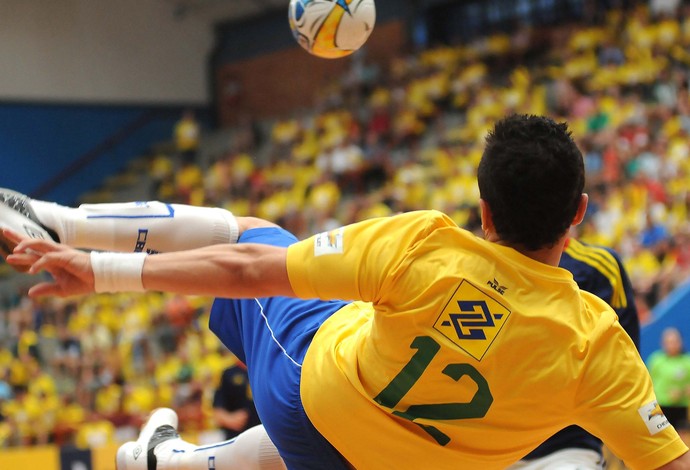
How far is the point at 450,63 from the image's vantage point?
59.8 feet

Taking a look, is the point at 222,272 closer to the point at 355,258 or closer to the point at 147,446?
the point at 355,258

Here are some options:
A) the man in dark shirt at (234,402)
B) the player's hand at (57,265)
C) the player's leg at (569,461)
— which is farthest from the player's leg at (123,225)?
the man in dark shirt at (234,402)

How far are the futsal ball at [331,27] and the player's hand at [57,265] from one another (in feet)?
8.60

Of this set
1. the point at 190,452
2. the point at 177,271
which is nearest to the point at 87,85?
the point at 190,452

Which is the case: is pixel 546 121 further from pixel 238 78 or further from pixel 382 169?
pixel 238 78

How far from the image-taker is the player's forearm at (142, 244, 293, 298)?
2.89 metres

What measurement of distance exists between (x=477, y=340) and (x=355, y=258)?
0.47m

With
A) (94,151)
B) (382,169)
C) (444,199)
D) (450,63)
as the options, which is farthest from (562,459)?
(94,151)

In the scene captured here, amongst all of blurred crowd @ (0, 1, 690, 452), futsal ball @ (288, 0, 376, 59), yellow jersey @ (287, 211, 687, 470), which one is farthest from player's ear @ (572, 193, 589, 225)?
blurred crowd @ (0, 1, 690, 452)

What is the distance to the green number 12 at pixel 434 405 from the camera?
2.97 m

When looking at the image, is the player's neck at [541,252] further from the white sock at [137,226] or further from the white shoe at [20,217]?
the white shoe at [20,217]

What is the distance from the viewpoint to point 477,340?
2.96 m

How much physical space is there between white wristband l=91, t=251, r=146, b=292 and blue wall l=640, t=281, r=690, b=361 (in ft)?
25.9

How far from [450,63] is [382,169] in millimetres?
2968
